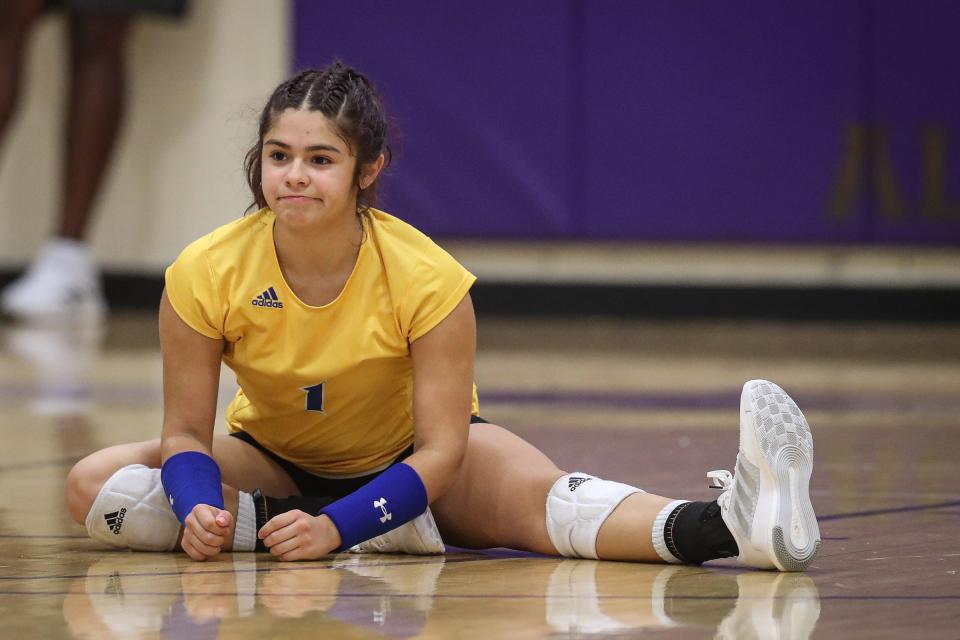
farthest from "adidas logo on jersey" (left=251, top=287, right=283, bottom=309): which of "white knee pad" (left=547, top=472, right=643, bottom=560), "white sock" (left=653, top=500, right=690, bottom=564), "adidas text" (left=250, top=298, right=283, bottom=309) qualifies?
"white sock" (left=653, top=500, right=690, bottom=564)

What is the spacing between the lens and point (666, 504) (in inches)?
65.5

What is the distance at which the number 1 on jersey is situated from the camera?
5.79 feet

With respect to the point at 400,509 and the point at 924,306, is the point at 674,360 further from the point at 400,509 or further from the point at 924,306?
the point at 400,509

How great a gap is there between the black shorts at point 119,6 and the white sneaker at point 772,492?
14.0 feet

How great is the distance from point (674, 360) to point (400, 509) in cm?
261

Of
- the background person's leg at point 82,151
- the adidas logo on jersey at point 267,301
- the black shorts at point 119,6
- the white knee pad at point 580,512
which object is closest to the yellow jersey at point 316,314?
the adidas logo on jersey at point 267,301

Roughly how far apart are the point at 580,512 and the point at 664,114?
407 centimetres

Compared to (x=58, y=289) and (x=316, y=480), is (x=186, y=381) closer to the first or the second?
(x=316, y=480)

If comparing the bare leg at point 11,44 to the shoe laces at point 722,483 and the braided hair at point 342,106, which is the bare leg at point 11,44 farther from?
the shoe laces at point 722,483

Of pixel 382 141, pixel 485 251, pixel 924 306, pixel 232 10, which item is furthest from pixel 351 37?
pixel 382 141

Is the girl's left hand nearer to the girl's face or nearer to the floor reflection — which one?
the floor reflection

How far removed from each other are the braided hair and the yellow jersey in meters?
0.08

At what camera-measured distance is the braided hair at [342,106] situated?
5.65 ft

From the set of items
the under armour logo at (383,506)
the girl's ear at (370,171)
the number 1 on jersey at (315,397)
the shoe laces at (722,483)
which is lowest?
the under armour logo at (383,506)
